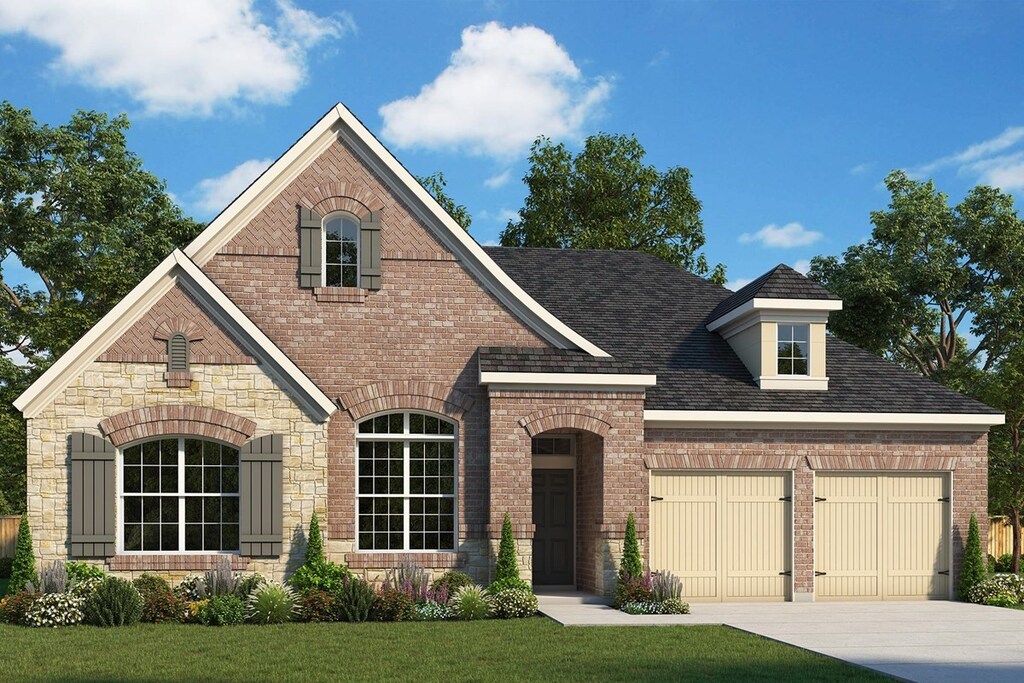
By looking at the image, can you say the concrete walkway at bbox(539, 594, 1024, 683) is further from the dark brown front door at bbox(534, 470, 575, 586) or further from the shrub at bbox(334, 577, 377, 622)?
the shrub at bbox(334, 577, 377, 622)

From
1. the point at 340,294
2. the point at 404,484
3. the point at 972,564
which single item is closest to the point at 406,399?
the point at 404,484

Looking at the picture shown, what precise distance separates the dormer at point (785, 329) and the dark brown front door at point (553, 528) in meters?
4.33

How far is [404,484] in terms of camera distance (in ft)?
65.3

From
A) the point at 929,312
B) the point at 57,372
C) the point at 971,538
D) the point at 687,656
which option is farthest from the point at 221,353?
the point at 929,312

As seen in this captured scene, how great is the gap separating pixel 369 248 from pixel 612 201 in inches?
855

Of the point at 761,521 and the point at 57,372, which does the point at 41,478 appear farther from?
the point at 761,521

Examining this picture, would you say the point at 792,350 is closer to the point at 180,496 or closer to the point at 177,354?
the point at 177,354

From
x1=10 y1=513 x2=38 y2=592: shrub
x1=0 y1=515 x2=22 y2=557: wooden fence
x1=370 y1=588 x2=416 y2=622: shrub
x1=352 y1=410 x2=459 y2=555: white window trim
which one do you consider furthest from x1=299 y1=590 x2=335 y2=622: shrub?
x1=0 y1=515 x2=22 y2=557: wooden fence

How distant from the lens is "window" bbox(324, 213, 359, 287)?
20.4 meters

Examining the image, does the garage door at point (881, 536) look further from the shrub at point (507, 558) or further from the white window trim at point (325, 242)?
the white window trim at point (325, 242)

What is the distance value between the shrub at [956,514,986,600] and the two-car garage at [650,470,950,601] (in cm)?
41

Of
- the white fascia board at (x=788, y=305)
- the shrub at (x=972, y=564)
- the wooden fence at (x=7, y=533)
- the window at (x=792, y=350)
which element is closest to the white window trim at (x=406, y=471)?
the white fascia board at (x=788, y=305)

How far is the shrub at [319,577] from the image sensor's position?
60.1 ft

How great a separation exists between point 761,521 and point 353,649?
9771 mm
